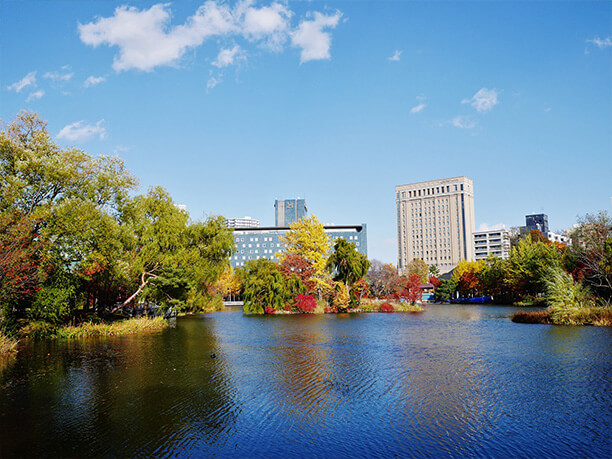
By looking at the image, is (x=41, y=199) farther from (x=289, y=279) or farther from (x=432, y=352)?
(x=289, y=279)

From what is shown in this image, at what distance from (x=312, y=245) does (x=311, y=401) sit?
130 ft

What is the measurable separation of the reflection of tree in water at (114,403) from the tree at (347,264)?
98.0ft

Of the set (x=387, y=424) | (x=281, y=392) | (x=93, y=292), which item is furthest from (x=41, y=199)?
(x=387, y=424)

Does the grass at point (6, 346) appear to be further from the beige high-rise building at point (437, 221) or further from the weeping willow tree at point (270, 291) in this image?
the beige high-rise building at point (437, 221)

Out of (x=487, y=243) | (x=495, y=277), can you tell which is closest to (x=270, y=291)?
(x=495, y=277)

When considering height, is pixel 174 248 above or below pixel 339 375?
above

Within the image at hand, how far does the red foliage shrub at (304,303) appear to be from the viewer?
4462cm

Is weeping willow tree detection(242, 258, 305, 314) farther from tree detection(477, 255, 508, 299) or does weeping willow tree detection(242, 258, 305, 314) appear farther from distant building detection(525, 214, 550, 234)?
distant building detection(525, 214, 550, 234)

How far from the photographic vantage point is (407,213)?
176500 millimetres

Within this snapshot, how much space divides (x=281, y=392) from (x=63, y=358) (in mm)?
9975

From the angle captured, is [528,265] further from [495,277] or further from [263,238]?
[263,238]

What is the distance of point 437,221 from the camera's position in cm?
16825

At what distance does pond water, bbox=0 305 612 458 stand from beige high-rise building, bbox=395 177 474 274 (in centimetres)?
15075

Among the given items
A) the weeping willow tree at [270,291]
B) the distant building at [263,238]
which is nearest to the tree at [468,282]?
the distant building at [263,238]
